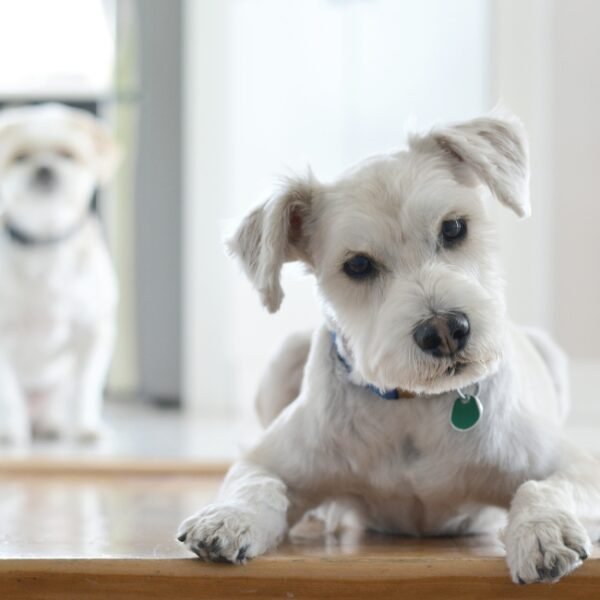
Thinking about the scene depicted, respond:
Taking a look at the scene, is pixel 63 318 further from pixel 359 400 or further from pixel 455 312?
pixel 455 312

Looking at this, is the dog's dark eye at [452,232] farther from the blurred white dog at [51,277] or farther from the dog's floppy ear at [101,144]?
the dog's floppy ear at [101,144]

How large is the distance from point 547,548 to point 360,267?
482 millimetres

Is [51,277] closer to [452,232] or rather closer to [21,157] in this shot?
[21,157]

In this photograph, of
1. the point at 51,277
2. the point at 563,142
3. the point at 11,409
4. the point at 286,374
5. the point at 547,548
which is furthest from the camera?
the point at 563,142

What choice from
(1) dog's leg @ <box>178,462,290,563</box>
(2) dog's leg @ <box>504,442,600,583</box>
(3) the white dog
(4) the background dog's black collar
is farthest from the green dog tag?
(4) the background dog's black collar

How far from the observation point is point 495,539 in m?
1.72

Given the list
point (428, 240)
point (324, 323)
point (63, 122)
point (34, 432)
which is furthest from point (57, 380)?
point (428, 240)

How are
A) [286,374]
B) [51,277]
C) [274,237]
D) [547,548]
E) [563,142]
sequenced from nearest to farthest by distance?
[547,548] < [274,237] < [286,374] < [51,277] < [563,142]

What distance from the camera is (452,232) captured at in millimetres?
1621

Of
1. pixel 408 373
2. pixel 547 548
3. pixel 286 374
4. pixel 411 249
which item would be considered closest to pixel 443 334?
pixel 408 373

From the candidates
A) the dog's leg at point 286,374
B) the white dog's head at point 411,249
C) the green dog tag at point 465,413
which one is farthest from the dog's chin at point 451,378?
the dog's leg at point 286,374

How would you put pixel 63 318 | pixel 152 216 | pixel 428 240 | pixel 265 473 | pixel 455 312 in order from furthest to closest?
pixel 152 216
pixel 63 318
pixel 265 473
pixel 428 240
pixel 455 312

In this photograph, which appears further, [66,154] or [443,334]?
[66,154]

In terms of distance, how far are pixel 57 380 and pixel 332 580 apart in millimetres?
2686
